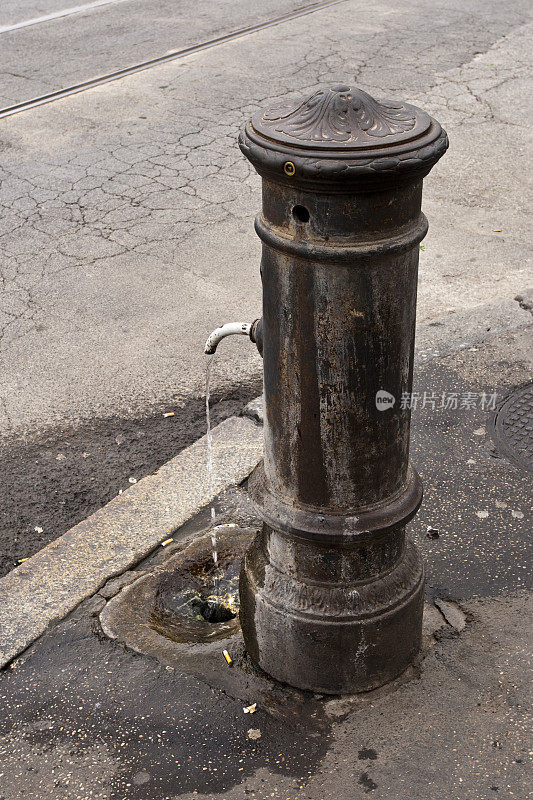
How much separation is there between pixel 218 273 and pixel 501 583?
3259mm

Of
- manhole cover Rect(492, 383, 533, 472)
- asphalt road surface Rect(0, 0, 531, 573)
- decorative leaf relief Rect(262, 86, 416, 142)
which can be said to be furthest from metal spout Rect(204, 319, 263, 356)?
manhole cover Rect(492, 383, 533, 472)

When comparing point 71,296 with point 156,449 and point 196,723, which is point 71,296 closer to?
point 156,449

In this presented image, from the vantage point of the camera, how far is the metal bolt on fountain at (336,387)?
2.11 m

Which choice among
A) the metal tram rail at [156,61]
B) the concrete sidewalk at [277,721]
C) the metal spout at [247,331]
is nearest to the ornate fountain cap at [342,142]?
the metal spout at [247,331]

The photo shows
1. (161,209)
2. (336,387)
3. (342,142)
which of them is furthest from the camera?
(161,209)

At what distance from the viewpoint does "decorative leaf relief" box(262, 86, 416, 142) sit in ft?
6.93

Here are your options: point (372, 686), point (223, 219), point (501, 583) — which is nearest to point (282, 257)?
point (372, 686)

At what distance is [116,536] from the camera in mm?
3512

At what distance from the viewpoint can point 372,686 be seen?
9.08 ft

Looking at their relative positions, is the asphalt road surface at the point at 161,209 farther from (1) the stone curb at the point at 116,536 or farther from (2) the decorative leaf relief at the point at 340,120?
(2) the decorative leaf relief at the point at 340,120

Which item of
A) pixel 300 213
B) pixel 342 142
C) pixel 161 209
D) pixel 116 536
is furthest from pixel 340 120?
pixel 161 209

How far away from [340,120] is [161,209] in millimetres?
4659

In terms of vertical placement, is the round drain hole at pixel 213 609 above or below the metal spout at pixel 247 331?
below

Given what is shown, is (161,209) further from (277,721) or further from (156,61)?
(277,721)
